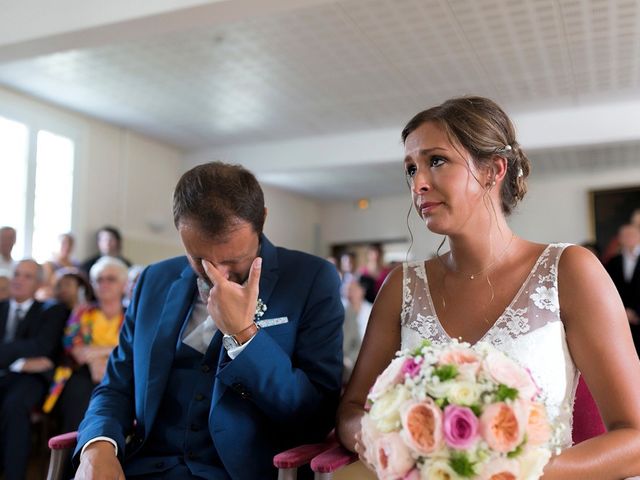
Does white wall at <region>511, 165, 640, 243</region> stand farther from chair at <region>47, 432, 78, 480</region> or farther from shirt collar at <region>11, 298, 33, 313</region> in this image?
chair at <region>47, 432, 78, 480</region>

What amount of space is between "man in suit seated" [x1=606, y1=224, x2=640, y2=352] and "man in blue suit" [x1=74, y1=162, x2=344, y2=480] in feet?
14.0

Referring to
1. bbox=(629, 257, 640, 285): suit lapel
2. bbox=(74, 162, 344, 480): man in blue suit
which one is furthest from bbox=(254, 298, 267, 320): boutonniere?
bbox=(629, 257, 640, 285): suit lapel

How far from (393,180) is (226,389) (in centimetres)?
954

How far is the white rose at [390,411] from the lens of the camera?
1.09m

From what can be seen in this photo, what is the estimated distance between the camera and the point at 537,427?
106 cm

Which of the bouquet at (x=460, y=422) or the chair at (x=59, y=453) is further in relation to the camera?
the chair at (x=59, y=453)

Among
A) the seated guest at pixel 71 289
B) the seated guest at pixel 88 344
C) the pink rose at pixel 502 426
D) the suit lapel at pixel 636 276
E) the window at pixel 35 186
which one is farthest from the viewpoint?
the window at pixel 35 186

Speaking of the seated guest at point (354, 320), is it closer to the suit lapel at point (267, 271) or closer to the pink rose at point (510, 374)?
the suit lapel at point (267, 271)

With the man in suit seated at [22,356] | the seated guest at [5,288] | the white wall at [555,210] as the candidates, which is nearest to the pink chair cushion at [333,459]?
the man in suit seated at [22,356]

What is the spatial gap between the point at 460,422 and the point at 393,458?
0.40ft

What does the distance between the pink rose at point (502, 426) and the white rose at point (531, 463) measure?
43 millimetres

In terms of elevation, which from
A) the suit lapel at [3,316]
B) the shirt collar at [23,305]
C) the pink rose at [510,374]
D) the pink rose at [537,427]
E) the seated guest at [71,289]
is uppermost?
the seated guest at [71,289]

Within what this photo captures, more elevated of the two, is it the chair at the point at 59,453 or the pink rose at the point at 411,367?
the pink rose at the point at 411,367

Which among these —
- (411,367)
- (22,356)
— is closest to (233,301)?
(411,367)
